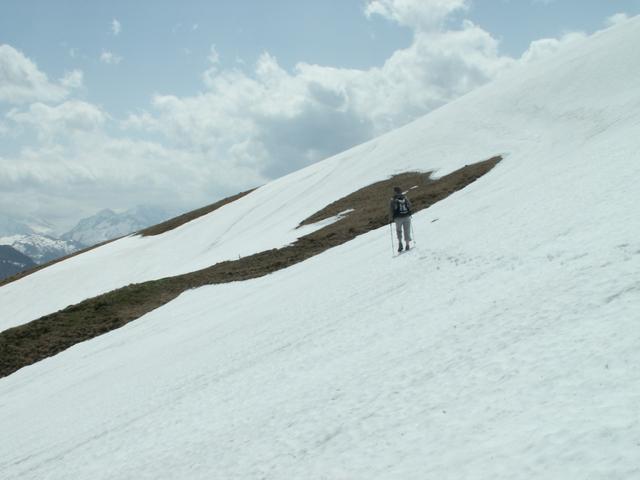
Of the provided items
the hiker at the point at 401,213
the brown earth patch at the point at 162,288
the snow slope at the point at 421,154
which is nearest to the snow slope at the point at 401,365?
the hiker at the point at 401,213

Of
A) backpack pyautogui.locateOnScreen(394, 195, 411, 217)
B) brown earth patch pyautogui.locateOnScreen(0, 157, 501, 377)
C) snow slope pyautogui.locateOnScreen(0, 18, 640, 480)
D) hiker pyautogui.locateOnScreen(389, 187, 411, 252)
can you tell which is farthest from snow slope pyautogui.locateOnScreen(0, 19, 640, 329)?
backpack pyautogui.locateOnScreen(394, 195, 411, 217)

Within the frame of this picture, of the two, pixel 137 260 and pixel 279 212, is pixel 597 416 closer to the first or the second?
pixel 279 212

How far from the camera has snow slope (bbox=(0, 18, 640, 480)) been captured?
25.8 ft

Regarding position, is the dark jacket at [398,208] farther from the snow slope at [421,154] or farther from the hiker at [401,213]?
the snow slope at [421,154]

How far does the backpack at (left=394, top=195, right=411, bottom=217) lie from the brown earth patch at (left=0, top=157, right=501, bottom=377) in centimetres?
1231

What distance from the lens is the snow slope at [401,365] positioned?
787 centimetres

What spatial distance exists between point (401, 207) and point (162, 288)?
74.0 feet

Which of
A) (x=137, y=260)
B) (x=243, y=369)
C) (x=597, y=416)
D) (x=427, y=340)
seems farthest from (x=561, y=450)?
(x=137, y=260)

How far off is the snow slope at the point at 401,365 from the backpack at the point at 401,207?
208 cm

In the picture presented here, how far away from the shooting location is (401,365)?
39.6ft

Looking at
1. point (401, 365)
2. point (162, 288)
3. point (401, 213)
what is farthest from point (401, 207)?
point (162, 288)

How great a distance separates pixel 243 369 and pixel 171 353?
23.6 feet

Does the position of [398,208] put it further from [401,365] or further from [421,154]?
[421,154]

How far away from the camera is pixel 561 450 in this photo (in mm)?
6660
